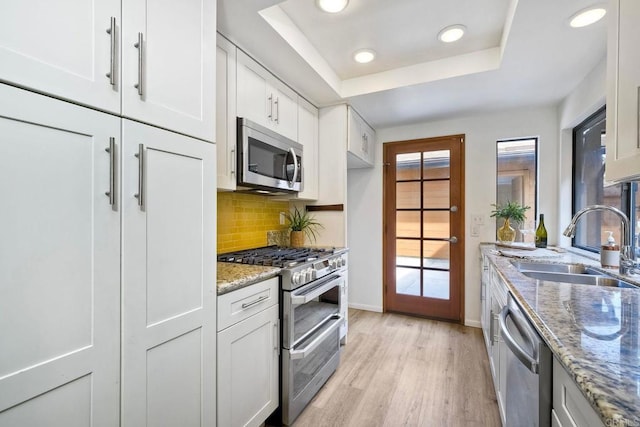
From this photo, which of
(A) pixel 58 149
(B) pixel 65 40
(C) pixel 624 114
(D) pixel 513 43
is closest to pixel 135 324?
(A) pixel 58 149

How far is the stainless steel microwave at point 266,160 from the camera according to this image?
1.82 metres

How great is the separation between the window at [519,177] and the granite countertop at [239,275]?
267 cm

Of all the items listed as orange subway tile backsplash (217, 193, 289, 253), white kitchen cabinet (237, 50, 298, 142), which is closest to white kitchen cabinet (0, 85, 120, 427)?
white kitchen cabinet (237, 50, 298, 142)

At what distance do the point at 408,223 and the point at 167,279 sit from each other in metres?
2.87

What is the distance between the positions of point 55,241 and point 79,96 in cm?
42

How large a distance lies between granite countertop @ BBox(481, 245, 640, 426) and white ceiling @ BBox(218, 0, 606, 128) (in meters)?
1.42

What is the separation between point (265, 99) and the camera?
2.09 meters

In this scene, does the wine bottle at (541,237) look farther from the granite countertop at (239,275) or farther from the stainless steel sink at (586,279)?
the granite countertop at (239,275)

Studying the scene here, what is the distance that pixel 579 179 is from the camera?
8.67 feet

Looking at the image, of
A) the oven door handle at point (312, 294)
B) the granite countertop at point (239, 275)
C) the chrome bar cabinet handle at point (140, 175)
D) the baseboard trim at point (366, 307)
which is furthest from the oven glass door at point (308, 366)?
the baseboard trim at point (366, 307)

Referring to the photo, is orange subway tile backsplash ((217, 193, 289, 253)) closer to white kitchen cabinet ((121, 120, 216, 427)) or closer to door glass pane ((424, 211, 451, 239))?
white kitchen cabinet ((121, 120, 216, 427))

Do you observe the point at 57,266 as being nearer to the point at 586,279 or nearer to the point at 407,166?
the point at 586,279

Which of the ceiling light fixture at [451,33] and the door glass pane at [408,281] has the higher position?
the ceiling light fixture at [451,33]

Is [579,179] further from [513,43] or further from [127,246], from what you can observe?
[127,246]
